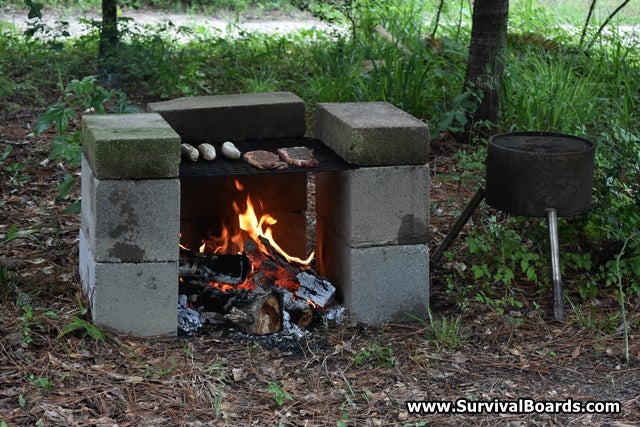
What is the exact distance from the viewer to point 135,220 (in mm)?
4367

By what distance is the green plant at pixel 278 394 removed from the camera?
4.00 m

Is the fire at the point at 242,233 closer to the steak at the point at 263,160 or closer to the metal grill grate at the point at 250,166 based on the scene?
the metal grill grate at the point at 250,166

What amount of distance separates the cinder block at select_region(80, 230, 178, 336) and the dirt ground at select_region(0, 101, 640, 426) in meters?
0.07

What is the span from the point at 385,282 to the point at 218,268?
2.74ft

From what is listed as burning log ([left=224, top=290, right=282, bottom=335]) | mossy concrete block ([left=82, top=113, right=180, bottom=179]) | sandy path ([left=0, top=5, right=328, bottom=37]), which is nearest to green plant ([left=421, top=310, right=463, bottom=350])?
burning log ([left=224, top=290, right=282, bottom=335])

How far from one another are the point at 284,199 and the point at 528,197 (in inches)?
51.3

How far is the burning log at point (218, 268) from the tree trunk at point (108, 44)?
3.72 meters

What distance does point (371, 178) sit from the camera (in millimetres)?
4621

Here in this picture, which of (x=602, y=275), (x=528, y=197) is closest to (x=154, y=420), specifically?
(x=528, y=197)

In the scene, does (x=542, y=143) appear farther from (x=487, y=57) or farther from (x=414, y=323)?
(x=487, y=57)

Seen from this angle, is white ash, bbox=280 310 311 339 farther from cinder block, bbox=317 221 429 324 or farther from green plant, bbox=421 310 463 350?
green plant, bbox=421 310 463 350

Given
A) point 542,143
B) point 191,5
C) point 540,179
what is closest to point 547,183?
point 540,179

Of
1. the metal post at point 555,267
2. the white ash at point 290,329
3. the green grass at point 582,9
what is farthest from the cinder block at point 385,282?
the green grass at point 582,9

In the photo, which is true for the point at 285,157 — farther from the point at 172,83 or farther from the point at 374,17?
the point at 374,17
